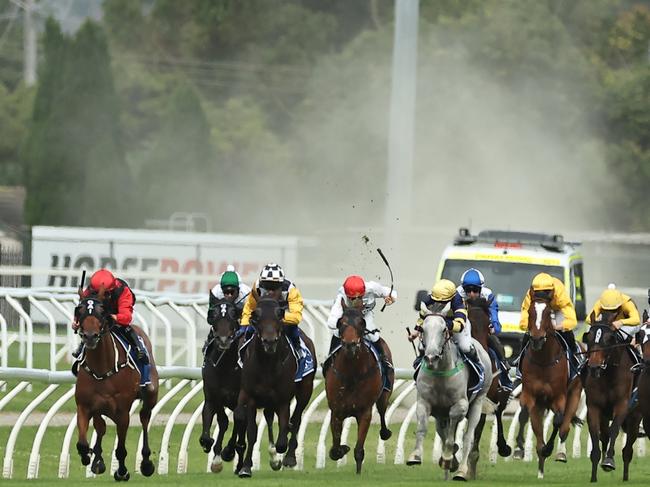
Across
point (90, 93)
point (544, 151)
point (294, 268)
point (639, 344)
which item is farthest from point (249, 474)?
point (544, 151)

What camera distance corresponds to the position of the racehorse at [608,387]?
14.2 metres

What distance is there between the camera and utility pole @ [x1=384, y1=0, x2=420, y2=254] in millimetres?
25656

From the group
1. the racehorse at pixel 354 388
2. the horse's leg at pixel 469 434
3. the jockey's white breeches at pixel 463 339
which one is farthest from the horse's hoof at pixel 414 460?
the racehorse at pixel 354 388

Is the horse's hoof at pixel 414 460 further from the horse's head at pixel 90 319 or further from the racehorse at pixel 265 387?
the horse's head at pixel 90 319

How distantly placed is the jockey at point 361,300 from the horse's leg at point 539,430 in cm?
133

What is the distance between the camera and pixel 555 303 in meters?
14.8

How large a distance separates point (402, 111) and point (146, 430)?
40.9ft

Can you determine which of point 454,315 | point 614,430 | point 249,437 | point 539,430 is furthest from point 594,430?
point 249,437

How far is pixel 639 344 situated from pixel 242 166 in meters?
36.7

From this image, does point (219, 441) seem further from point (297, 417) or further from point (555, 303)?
point (555, 303)

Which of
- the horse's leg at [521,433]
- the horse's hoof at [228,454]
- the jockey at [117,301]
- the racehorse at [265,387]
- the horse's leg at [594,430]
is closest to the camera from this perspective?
the jockey at [117,301]

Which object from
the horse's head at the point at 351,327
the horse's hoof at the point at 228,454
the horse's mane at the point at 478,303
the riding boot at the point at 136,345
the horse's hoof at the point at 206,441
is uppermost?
the horse's mane at the point at 478,303

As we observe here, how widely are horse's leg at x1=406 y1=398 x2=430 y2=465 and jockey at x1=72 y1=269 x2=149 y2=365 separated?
2.15 metres

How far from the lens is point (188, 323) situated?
1805 cm
